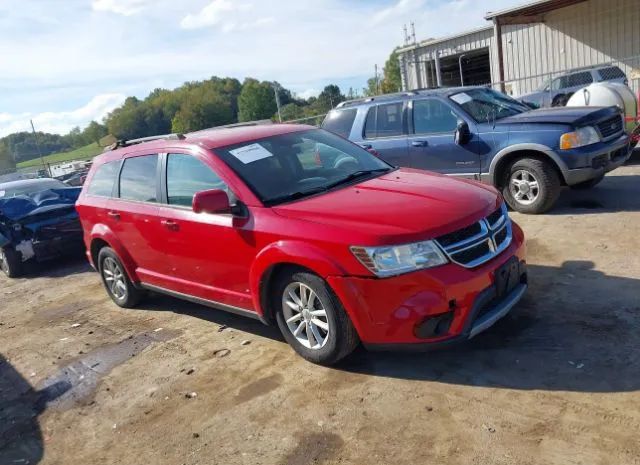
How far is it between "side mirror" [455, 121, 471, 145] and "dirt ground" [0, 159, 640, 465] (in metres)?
2.25

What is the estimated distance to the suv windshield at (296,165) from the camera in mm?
4172

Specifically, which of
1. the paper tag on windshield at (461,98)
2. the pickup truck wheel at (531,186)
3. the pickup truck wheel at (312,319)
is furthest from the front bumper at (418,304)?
the paper tag on windshield at (461,98)

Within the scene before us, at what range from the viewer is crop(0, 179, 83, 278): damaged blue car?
846 cm

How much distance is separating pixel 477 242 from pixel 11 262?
7.82 m

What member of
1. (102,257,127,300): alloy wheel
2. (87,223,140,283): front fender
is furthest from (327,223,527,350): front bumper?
(102,257,127,300): alloy wheel

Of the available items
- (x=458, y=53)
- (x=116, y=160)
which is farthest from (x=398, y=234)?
(x=458, y=53)

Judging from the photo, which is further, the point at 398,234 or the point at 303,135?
the point at 303,135

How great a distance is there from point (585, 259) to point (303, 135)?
290 cm

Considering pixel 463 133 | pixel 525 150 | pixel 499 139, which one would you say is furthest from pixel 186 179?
pixel 525 150

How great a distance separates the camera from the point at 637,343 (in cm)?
359

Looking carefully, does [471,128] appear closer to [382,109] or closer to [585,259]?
[382,109]

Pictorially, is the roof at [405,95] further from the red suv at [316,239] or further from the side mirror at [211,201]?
the side mirror at [211,201]

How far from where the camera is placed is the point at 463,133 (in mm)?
7176

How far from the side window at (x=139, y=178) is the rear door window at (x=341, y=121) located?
3.83 meters
